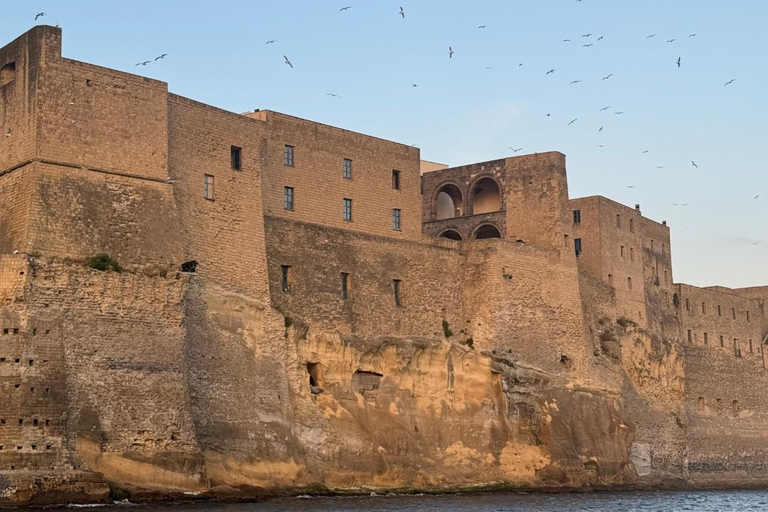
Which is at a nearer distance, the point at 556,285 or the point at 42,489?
the point at 42,489

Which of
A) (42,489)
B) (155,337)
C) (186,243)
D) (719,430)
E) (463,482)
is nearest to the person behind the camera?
(42,489)

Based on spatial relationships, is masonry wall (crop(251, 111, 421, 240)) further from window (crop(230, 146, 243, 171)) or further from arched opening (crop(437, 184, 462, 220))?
arched opening (crop(437, 184, 462, 220))

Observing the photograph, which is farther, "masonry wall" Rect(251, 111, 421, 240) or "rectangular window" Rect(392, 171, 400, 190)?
"rectangular window" Rect(392, 171, 400, 190)

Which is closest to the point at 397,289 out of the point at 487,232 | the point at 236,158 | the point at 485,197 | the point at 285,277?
the point at 285,277

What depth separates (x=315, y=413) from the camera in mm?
51531

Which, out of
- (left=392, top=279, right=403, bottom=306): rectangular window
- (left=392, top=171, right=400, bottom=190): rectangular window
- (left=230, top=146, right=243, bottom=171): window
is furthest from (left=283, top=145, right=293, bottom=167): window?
(left=392, top=279, right=403, bottom=306): rectangular window

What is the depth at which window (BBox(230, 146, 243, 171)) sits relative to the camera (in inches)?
1994

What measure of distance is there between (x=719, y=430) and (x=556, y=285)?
20.6 m

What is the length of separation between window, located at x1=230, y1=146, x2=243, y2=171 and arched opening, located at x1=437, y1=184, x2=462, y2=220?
67.4 ft

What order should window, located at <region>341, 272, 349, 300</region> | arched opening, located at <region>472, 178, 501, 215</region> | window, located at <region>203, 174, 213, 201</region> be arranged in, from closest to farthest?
window, located at <region>203, 174, 213, 201</region> < window, located at <region>341, 272, 349, 300</region> < arched opening, located at <region>472, 178, 501, 215</region>

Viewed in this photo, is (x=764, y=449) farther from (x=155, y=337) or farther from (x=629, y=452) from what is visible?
(x=155, y=337)

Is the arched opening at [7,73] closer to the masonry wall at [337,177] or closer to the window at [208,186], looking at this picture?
the window at [208,186]

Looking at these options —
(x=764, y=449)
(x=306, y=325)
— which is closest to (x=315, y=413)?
(x=306, y=325)

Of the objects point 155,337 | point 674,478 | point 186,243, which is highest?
point 186,243
